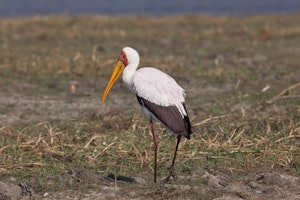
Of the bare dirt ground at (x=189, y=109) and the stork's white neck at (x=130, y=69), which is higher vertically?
the stork's white neck at (x=130, y=69)

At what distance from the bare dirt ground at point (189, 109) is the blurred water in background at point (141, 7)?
16.0 meters

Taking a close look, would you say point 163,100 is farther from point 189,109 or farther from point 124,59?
point 189,109

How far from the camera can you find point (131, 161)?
23.6ft

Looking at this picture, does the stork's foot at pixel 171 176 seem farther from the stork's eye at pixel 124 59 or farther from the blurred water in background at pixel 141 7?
the blurred water in background at pixel 141 7

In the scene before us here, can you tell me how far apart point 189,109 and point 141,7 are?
2759cm

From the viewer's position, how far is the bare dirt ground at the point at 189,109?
21.4 feet

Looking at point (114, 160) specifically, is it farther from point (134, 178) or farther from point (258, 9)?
point (258, 9)

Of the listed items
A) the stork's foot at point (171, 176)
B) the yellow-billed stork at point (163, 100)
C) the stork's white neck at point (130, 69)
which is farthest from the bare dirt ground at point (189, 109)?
the stork's white neck at point (130, 69)

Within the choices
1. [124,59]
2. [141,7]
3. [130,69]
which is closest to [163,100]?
[130,69]

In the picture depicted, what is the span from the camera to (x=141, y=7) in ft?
121

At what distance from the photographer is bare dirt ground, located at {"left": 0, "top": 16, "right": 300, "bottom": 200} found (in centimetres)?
651

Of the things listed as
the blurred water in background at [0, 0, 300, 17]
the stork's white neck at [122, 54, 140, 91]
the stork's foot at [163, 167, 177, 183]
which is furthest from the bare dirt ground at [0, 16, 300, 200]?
the blurred water in background at [0, 0, 300, 17]

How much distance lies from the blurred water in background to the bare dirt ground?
16.0 metres

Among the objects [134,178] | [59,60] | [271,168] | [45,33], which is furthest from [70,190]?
[45,33]
